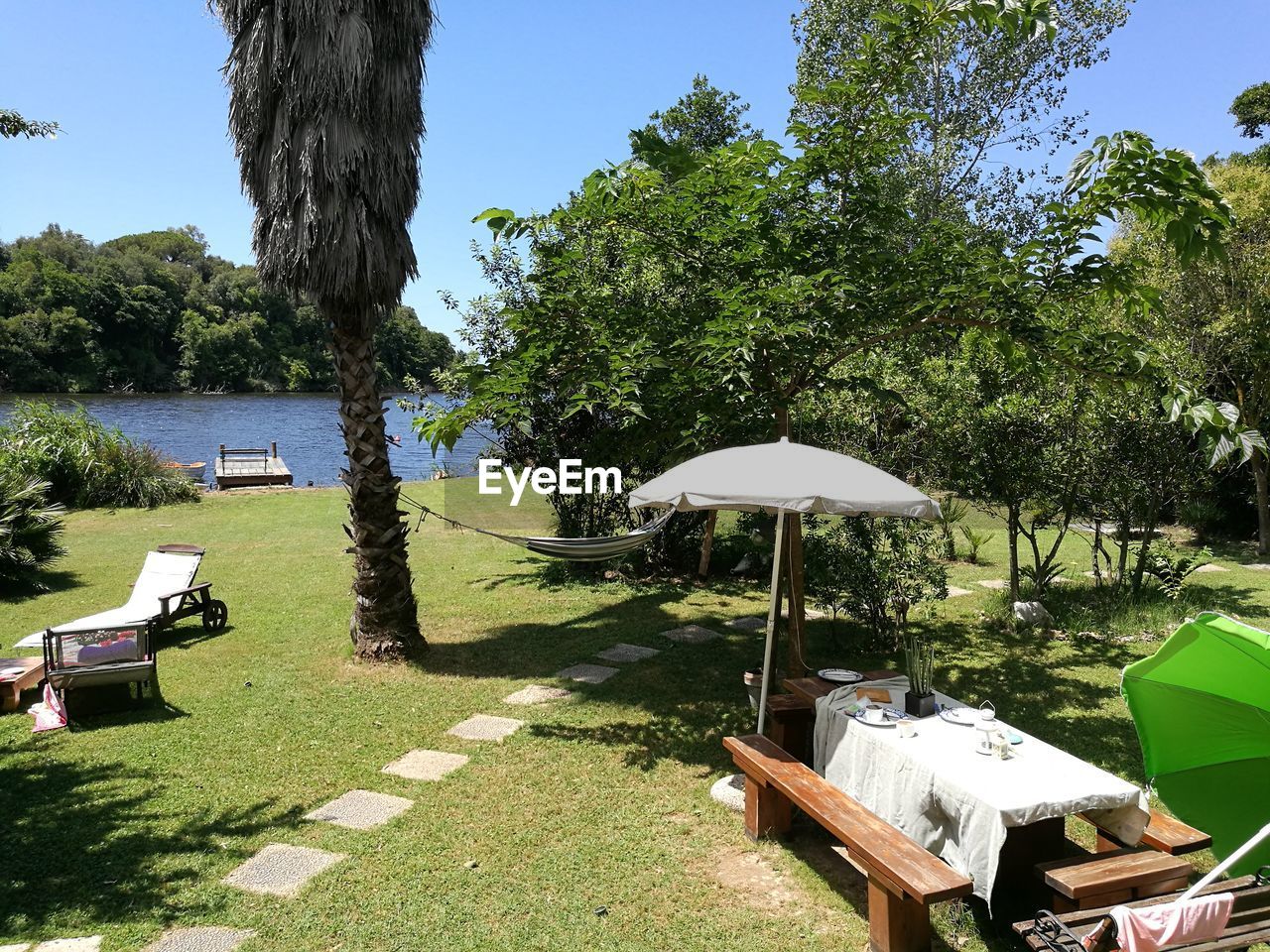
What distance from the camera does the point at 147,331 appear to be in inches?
2547

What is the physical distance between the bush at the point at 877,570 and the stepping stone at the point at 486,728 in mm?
3248

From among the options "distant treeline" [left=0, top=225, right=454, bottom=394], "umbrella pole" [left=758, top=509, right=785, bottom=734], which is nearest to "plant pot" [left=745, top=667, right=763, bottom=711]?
"umbrella pole" [left=758, top=509, right=785, bottom=734]

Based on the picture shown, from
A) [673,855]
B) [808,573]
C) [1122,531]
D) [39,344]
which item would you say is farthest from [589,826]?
[39,344]

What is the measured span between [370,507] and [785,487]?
13.1 feet

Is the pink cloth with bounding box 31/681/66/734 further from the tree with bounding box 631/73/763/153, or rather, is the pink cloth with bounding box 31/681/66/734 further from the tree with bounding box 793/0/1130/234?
the tree with bounding box 631/73/763/153

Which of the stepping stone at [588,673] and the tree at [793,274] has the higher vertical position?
the tree at [793,274]

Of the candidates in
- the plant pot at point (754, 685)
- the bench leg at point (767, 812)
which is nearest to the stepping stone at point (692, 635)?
the plant pot at point (754, 685)

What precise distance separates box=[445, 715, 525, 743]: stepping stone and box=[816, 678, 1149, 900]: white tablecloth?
98.1 inches

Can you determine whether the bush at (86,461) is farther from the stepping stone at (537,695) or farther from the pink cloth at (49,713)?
the stepping stone at (537,695)

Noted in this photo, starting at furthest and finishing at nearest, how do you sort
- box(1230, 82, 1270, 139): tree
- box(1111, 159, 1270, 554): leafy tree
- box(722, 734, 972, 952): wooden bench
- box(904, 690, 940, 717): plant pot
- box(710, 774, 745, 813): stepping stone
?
box(1230, 82, 1270, 139): tree
box(1111, 159, 1270, 554): leafy tree
box(710, 774, 745, 813): stepping stone
box(904, 690, 940, 717): plant pot
box(722, 734, 972, 952): wooden bench

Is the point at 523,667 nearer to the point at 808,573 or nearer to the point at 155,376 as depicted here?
the point at 808,573

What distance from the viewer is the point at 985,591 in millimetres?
9453

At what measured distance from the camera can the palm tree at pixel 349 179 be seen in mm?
5969

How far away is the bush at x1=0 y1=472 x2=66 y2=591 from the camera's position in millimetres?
9156
